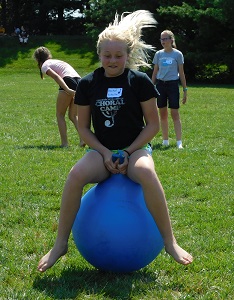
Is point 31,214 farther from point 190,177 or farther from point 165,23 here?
point 165,23

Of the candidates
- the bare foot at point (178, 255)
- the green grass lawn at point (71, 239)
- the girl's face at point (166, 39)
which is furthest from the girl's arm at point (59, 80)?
the bare foot at point (178, 255)

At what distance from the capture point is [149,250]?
4336 millimetres

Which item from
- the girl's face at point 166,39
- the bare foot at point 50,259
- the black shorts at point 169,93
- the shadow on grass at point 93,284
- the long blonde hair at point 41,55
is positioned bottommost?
the black shorts at point 169,93

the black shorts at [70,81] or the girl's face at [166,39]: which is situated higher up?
the girl's face at [166,39]

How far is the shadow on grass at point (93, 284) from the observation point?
4035 millimetres

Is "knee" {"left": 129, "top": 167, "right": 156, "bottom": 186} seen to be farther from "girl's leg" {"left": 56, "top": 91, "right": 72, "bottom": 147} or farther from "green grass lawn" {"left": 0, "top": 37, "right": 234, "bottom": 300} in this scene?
"girl's leg" {"left": 56, "top": 91, "right": 72, "bottom": 147}

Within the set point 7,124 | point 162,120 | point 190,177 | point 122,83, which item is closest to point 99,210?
point 122,83

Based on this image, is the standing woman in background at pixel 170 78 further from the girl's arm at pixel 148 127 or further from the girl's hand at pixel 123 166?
the girl's hand at pixel 123 166

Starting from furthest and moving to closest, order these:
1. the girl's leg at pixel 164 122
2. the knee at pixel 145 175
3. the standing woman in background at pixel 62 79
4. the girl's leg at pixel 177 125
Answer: the girl's leg at pixel 164 122 < the girl's leg at pixel 177 125 < the standing woman in background at pixel 62 79 < the knee at pixel 145 175

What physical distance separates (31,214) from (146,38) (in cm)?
3119

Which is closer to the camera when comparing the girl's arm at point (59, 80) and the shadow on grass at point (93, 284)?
the shadow on grass at point (93, 284)

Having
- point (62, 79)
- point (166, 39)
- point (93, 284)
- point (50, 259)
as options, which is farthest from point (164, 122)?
point (93, 284)

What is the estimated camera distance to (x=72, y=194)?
4.39 meters

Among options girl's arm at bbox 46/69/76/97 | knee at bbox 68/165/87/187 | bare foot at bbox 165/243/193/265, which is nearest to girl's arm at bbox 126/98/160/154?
knee at bbox 68/165/87/187
